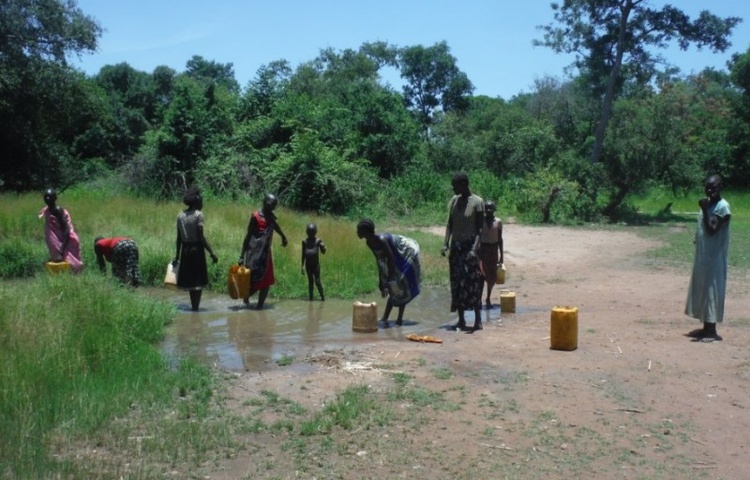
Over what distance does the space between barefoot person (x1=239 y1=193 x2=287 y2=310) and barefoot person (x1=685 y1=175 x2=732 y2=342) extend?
557 cm

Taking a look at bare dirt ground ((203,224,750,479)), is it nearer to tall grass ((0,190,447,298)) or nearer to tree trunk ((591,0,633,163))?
tall grass ((0,190,447,298))

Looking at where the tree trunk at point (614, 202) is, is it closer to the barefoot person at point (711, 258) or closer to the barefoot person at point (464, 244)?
the barefoot person at point (711, 258)

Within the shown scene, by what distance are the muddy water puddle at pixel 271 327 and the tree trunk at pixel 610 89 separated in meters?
17.5

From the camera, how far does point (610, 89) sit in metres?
30.2

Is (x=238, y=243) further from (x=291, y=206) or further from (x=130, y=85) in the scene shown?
(x=130, y=85)

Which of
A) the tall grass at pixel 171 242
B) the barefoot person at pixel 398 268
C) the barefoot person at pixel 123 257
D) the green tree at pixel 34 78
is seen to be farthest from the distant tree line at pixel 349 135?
the barefoot person at pixel 398 268

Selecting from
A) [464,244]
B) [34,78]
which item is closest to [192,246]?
[464,244]

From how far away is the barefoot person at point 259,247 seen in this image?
37.5 feet

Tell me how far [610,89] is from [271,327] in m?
23.3

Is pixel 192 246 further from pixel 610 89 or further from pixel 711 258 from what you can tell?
pixel 610 89

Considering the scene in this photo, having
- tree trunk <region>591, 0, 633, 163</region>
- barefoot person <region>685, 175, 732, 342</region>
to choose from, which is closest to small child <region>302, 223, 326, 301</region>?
barefoot person <region>685, 175, 732, 342</region>

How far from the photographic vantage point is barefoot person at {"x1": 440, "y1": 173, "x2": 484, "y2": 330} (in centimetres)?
948

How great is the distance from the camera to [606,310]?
11633 millimetres

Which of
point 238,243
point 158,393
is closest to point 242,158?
point 238,243
